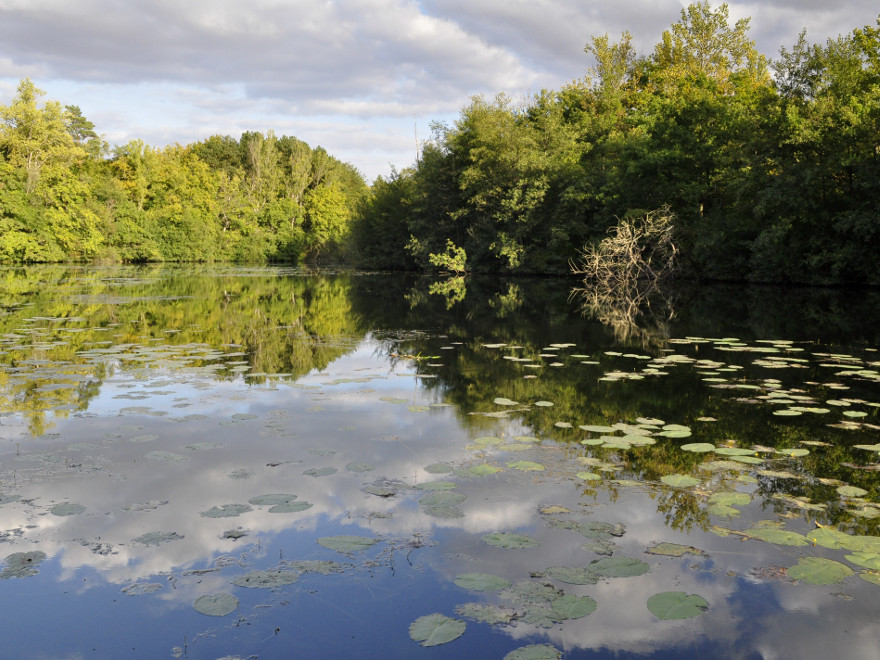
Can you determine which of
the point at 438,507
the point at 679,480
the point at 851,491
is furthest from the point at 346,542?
the point at 851,491

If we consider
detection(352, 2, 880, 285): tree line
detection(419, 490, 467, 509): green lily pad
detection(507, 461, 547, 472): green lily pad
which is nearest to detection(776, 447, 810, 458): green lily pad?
detection(507, 461, 547, 472): green lily pad

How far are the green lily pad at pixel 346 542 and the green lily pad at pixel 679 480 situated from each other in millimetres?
2075

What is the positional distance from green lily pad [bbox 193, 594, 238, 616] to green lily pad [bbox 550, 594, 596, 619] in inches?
54.4

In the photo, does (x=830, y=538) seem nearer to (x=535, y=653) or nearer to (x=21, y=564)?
(x=535, y=653)

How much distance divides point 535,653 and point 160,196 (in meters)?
58.5

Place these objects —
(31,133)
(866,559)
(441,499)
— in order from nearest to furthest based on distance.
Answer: (866,559) < (441,499) < (31,133)

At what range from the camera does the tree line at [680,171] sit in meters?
22.6

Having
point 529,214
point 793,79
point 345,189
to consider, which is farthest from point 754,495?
point 345,189

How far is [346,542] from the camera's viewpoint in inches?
134

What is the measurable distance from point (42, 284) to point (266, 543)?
2454 cm

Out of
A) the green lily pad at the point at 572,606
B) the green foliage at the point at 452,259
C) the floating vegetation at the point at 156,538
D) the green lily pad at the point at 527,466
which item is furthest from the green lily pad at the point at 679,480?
the green foliage at the point at 452,259

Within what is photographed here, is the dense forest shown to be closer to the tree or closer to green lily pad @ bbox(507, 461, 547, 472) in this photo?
the tree

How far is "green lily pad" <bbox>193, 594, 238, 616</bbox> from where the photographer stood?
2.73 meters

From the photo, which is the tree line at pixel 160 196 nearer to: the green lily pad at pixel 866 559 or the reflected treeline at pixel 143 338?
the reflected treeline at pixel 143 338
